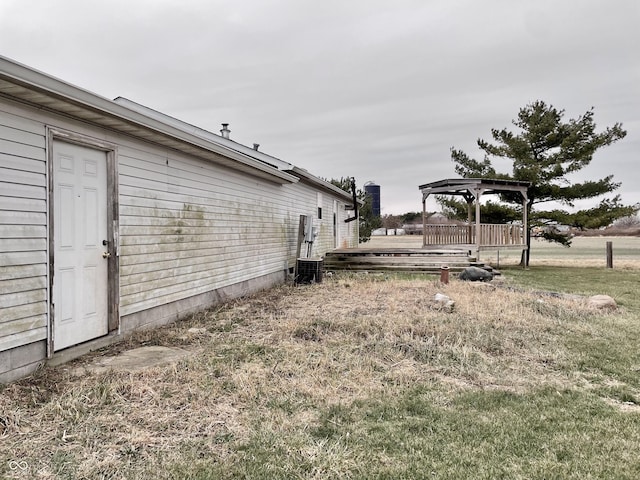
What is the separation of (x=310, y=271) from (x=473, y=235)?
8176mm

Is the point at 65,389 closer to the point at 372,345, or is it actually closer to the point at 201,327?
the point at 201,327

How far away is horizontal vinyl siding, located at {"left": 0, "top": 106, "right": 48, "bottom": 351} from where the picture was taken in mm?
3414

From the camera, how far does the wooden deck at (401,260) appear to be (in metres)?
12.4

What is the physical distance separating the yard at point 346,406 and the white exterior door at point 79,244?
1.28ft

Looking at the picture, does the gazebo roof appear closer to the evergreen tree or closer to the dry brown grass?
the evergreen tree

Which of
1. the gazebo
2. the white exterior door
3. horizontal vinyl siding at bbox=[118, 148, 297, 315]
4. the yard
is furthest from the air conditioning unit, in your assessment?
the gazebo

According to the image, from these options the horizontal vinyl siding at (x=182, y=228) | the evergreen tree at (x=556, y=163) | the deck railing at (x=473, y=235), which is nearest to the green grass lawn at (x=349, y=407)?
the horizontal vinyl siding at (x=182, y=228)

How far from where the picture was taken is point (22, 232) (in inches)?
140

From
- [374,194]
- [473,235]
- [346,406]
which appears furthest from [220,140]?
[374,194]

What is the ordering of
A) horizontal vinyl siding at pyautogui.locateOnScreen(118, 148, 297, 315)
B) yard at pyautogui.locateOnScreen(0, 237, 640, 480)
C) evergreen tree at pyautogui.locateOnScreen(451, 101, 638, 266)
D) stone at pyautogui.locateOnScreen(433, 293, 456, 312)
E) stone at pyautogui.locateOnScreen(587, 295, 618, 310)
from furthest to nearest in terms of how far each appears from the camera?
1. evergreen tree at pyautogui.locateOnScreen(451, 101, 638, 266)
2. stone at pyautogui.locateOnScreen(587, 295, 618, 310)
3. stone at pyautogui.locateOnScreen(433, 293, 456, 312)
4. horizontal vinyl siding at pyautogui.locateOnScreen(118, 148, 297, 315)
5. yard at pyautogui.locateOnScreen(0, 237, 640, 480)

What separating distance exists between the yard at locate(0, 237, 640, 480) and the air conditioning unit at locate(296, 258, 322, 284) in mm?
4510

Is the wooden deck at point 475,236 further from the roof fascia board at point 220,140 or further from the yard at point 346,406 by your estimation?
the yard at point 346,406

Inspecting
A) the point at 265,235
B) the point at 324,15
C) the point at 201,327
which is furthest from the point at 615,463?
the point at 324,15

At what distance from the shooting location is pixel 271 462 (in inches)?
89.6
